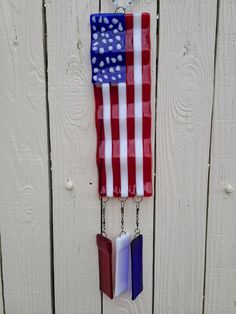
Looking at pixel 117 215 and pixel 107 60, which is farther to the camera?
pixel 117 215

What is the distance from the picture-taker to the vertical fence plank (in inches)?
40.9

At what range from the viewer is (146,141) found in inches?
41.4

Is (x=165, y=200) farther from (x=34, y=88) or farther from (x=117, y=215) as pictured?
(x=34, y=88)

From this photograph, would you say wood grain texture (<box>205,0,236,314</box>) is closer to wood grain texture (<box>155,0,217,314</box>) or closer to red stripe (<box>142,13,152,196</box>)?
wood grain texture (<box>155,0,217,314</box>)

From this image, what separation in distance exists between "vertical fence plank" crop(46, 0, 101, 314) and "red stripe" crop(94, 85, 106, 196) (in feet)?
0.09

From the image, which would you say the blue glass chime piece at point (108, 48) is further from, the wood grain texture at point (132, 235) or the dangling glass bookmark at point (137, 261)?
the dangling glass bookmark at point (137, 261)

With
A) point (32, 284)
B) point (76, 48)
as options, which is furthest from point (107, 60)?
point (32, 284)

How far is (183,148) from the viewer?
107 cm

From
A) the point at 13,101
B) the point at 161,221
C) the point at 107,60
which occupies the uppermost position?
the point at 107,60

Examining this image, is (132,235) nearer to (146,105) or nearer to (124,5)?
(146,105)

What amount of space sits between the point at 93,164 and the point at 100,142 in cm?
8

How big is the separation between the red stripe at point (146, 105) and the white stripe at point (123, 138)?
59 millimetres

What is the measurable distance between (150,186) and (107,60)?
0.41 metres

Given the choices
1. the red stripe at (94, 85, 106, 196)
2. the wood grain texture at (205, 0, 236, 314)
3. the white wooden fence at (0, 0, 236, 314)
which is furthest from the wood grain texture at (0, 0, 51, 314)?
the wood grain texture at (205, 0, 236, 314)
